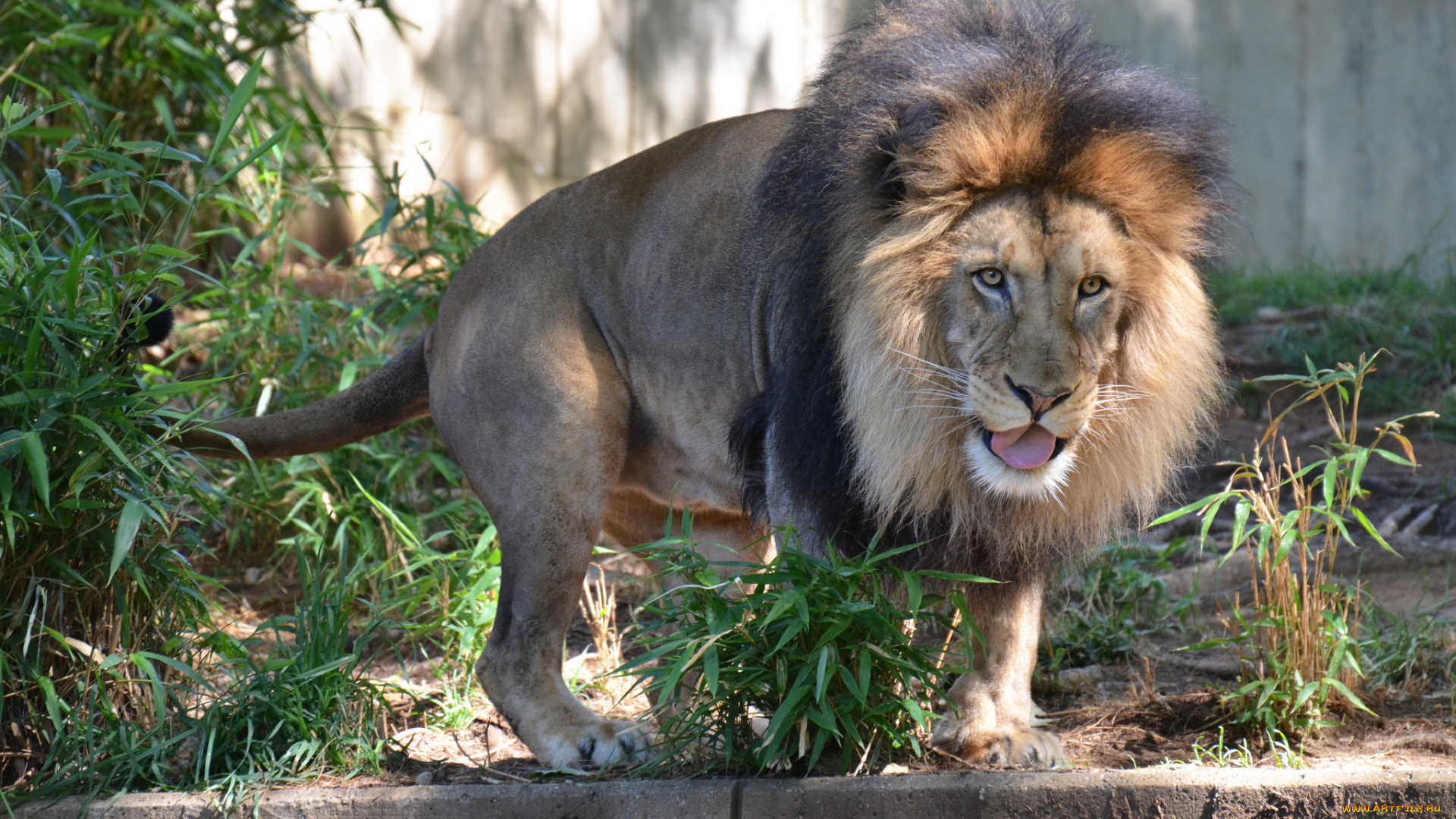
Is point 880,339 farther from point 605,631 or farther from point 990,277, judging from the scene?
point 605,631

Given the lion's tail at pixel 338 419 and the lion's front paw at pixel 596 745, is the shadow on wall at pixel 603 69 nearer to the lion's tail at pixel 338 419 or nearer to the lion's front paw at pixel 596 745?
the lion's tail at pixel 338 419

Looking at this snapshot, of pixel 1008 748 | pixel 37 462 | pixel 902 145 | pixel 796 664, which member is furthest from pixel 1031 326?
pixel 37 462

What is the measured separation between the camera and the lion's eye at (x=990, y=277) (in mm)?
2240

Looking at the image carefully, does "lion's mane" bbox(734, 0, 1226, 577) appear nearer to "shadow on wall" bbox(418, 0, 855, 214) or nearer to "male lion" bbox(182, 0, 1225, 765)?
"male lion" bbox(182, 0, 1225, 765)

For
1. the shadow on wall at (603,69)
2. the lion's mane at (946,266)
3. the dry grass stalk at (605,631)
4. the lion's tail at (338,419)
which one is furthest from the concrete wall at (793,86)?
the lion's mane at (946,266)

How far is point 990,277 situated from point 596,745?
1.34m

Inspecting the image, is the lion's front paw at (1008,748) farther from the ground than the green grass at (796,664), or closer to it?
closer to it

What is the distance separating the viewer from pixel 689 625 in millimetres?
2324

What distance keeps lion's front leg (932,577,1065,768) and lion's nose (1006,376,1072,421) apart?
0.54m

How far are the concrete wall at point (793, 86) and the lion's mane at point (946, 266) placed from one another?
3953mm

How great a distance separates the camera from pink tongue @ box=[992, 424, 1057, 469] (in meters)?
2.24

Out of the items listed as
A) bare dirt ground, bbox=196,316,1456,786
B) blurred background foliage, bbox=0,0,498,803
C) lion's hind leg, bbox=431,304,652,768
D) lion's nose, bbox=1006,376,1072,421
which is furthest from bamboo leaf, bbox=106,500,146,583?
lion's nose, bbox=1006,376,1072,421

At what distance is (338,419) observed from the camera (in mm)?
3223

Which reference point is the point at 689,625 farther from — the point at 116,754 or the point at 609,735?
the point at 116,754
